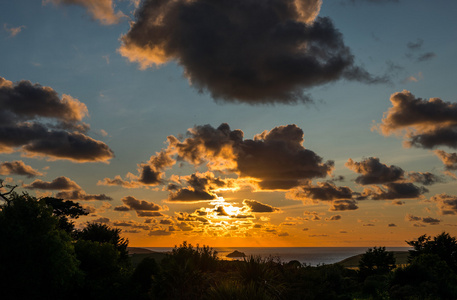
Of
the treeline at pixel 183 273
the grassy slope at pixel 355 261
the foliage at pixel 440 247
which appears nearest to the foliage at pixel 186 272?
the treeline at pixel 183 273

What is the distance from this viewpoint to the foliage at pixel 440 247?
36.6 metres

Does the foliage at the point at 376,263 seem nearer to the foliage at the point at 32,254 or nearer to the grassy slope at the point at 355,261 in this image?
the foliage at the point at 32,254

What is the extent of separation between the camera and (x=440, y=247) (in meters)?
37.4

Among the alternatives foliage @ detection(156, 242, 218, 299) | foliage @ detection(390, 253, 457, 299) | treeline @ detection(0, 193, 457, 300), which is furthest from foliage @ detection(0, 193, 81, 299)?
foliage @ detection(390, 253, 457, 299)

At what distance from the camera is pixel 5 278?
102 ft

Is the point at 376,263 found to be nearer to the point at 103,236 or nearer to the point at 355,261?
the point at 103,236

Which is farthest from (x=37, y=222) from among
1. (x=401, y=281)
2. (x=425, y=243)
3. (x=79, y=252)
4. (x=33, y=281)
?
(x=425, y=243)

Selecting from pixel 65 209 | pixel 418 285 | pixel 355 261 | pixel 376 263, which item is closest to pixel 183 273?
pixel 418 285

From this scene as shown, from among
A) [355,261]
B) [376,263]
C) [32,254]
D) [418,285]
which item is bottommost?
[355,261]

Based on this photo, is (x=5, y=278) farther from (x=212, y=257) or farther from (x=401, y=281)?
(x=401, y=281)

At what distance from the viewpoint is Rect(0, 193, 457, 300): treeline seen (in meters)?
20.8

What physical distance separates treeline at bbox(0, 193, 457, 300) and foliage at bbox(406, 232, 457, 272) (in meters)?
0.08

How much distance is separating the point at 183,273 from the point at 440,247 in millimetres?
26110

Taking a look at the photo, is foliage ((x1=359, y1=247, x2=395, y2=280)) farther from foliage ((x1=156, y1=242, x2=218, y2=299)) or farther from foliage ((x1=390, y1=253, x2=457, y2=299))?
foliage ((x1=156, y1=242, x2=218, y2=299))
